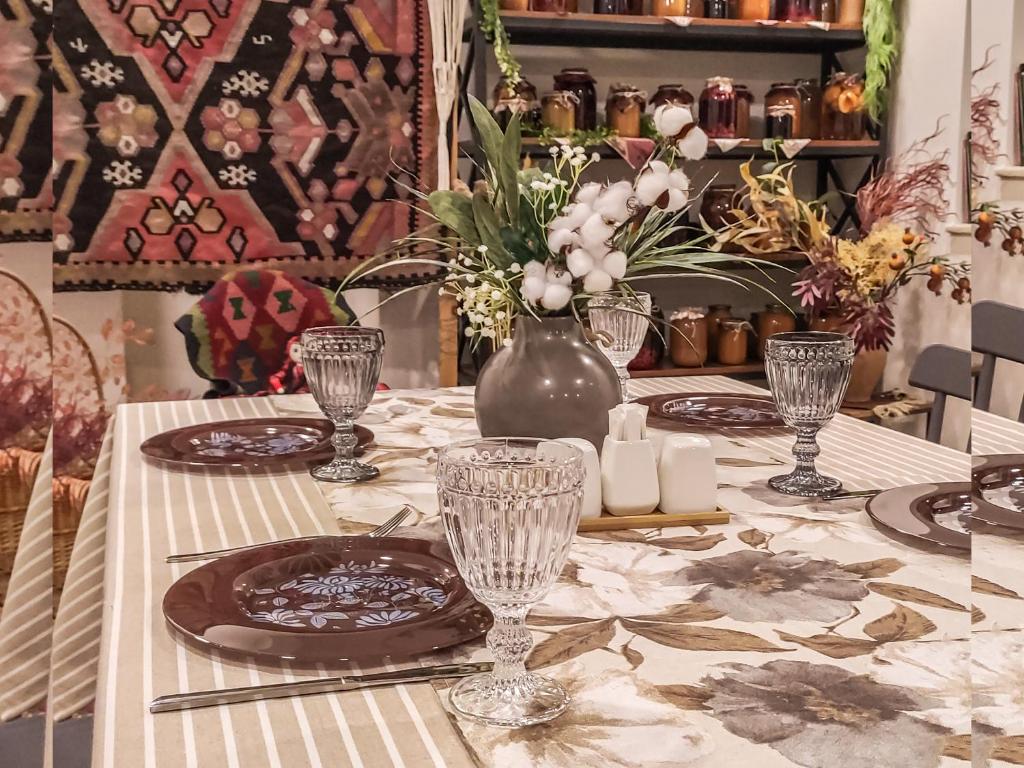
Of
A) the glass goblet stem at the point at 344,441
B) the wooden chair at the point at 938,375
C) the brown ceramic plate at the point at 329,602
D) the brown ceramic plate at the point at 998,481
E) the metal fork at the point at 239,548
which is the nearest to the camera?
the brown ceramic plate at the point at 998,481

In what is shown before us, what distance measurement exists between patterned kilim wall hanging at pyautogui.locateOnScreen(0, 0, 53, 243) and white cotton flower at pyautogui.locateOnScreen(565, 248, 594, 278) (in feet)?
7.59

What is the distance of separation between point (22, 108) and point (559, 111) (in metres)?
1.48

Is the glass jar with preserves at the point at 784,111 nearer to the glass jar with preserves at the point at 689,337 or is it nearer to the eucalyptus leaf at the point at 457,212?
the glass jar with preserves at the point at 689,337

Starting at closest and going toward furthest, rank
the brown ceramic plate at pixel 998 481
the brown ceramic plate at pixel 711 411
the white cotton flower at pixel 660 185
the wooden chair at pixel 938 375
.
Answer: the brown ceramic plate at pixel 998 481 → the white cotton flower at pixel 660 185 → the brown ceramic plate at pixel 711 411 → the wooden chair at pixel 938 375

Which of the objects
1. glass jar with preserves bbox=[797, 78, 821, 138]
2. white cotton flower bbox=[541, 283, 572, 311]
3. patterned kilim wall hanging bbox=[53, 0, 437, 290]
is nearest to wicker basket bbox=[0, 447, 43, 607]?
patterned kilim wall hanging bbox=[53, 0, 437, 290]

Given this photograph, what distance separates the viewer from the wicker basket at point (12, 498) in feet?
8.84

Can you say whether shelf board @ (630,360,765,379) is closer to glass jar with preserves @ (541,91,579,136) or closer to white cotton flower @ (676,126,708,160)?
glass jar with preserves @ (541,91,579,136)

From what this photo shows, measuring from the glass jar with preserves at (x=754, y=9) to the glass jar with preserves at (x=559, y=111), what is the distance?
2.10 ft

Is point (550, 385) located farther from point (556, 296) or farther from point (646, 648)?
point (646, 648)

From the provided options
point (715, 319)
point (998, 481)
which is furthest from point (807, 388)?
point (715, 319)

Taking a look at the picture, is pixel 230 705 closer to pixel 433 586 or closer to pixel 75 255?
pixel 433 586

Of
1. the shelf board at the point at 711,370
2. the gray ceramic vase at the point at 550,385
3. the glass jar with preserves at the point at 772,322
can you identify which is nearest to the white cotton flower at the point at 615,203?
the gray ceramic vase at the point at 550,385

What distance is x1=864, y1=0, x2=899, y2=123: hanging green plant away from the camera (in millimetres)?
3367

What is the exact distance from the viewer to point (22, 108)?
9.65 feet
